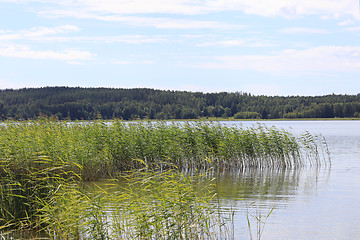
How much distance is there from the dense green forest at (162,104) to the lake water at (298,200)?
7695 cm

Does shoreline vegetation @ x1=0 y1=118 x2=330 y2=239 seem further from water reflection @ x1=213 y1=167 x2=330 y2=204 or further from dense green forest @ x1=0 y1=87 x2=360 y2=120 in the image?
dense green forest @ x1=0 y1=87 x2=360 y2=120

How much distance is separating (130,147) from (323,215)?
10202 millimetres

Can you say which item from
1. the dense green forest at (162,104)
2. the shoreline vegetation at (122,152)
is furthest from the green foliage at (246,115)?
the shoreline vegetation at (122,152)

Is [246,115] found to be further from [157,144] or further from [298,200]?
[298,200]

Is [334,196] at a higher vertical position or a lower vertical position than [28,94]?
lower

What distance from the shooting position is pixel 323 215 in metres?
13.1

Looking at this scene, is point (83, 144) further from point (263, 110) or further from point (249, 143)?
point (263, 110)

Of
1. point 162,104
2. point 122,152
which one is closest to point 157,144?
point 122,152

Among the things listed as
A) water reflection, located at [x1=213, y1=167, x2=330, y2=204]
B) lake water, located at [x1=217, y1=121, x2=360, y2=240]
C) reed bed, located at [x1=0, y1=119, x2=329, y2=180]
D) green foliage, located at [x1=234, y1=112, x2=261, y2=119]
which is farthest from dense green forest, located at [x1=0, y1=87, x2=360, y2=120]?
lake water, located at [x1=217, y1=121, x2=360, y2=240]

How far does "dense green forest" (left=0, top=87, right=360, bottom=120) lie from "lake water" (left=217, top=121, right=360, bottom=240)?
7695 cm

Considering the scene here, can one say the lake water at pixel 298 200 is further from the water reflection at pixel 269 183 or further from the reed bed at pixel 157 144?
the reed bed at pixel 157 144

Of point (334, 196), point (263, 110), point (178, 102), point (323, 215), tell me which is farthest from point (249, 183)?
point (263, 110)

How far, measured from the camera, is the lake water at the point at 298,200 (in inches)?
447

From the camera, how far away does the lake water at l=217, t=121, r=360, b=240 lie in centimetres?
1134
